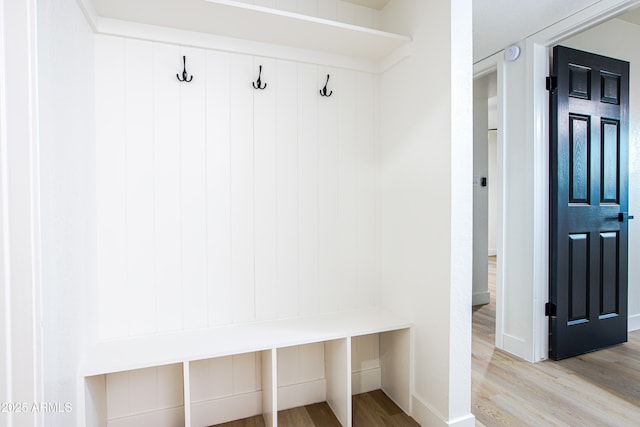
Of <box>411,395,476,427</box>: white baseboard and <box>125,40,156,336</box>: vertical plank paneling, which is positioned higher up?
<box>125,40,156,336</box>: vertical plank paneling

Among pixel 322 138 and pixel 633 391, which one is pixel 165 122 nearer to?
pixel 322 138

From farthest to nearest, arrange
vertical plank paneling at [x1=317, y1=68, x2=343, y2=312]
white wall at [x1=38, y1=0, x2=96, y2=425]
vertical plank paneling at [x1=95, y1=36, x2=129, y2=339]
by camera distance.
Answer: vertical plank paneling at [x1=317, y1=68, x2=343, y2=312], vertical plank paneling at [x1=95, y1=36, x2=129, y2=339], white wall at [x1=38, y1=0, x2=96, y2=425]

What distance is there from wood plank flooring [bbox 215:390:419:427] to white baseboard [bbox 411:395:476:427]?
5cm

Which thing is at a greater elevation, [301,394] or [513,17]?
[513,17]

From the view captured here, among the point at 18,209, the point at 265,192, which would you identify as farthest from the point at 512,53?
the point at 18,209

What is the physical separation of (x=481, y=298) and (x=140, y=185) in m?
3.60

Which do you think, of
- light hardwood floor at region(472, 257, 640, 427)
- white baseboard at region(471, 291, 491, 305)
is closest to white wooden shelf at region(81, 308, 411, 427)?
light hardwood floor at region(472, 257, 640, 427)

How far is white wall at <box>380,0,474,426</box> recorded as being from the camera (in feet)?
5.18

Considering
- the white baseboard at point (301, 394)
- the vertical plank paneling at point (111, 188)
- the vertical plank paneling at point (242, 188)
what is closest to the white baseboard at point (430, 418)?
the white baseboard at point (301, 394)

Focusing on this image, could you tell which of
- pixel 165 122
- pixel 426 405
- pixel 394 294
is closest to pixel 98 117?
pixel 165 122

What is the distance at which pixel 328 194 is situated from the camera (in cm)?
198

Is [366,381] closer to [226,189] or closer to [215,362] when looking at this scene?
[215,362]

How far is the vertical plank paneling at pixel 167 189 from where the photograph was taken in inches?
65.0

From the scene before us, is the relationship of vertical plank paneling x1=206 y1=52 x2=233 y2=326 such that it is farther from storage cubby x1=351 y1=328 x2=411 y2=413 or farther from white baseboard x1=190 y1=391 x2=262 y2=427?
storage cubby x1=351 y1=328 x2=411 y2=413
